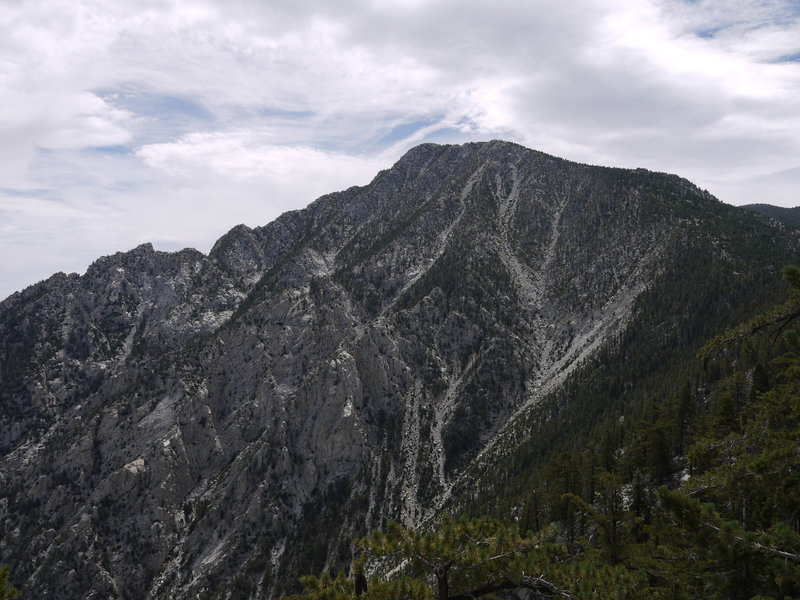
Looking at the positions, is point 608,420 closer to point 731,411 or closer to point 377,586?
point 731,411

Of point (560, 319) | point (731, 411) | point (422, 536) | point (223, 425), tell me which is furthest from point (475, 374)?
point (422, 536)

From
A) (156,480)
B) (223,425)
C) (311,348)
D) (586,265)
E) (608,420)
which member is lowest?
(156,480)

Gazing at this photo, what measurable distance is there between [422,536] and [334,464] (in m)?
153

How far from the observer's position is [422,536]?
14195 mm

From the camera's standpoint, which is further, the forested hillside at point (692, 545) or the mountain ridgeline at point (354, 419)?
the mountain ridgeline at point (354, 419)

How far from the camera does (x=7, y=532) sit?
534 feet

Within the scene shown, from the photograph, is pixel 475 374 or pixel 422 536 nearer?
pixel 422 536

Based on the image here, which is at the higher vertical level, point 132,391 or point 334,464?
point 132,391

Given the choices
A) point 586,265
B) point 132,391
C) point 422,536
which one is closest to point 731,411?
point 422,536

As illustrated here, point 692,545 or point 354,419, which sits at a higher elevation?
point 692,545

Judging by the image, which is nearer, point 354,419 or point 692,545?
point 692,545

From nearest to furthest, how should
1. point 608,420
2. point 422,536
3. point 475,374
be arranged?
point 422,536 < point 608,420 < point 475,374

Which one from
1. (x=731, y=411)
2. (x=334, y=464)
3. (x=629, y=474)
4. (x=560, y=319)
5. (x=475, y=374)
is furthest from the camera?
(x=560, y=319)

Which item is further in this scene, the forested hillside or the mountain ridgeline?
the mountain ridgeline
